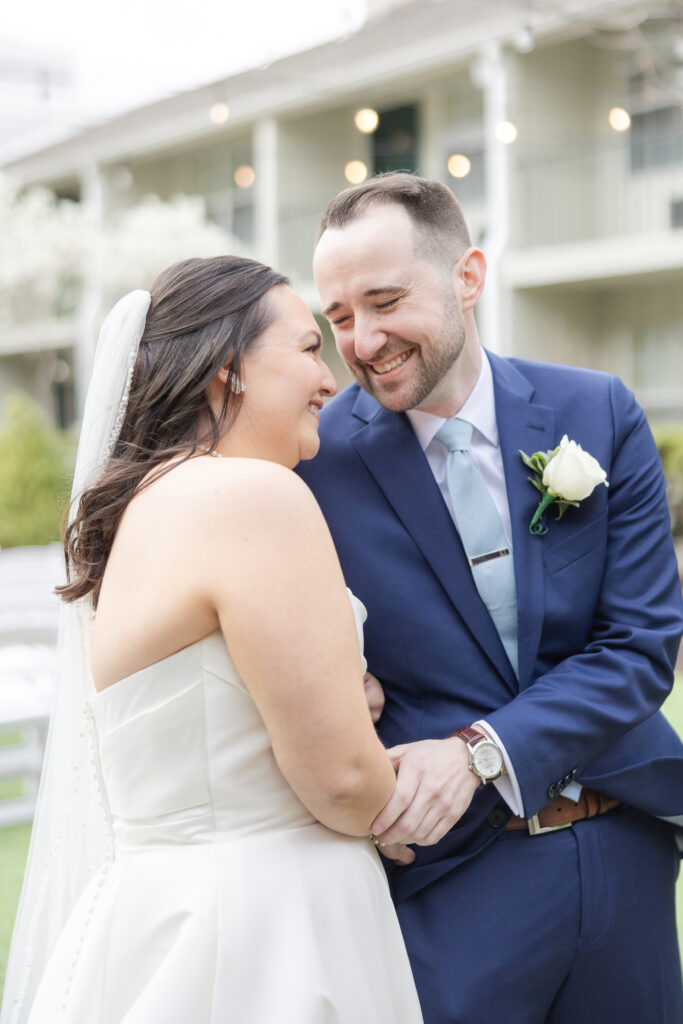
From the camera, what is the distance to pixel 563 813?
238 cm

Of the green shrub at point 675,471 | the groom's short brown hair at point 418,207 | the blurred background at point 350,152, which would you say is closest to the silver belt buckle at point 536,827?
the groom's short brown hair at point 418,207

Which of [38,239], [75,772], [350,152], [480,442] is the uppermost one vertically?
[350,152]

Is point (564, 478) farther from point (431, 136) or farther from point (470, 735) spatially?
point (431, 136)

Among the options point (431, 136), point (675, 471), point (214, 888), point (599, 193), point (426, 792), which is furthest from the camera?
point (431, 136)

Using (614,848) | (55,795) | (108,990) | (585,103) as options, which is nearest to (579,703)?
(614,848)

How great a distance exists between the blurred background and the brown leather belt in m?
6.49

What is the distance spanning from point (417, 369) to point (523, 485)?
36cm

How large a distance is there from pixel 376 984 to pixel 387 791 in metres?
0.36

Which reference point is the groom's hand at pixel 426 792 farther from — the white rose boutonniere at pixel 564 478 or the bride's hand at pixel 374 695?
the white rose boutonniere at pixel 564 478

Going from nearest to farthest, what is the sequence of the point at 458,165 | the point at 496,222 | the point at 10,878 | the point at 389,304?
the point at 389,304
the point at 10,878
the point at 458,165
the point at 496,222

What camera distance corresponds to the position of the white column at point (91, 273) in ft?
66.8

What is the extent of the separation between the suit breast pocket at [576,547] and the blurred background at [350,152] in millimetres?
6522

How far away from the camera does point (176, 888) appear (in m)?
1.96

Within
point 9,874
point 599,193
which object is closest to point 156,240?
point 599,193
